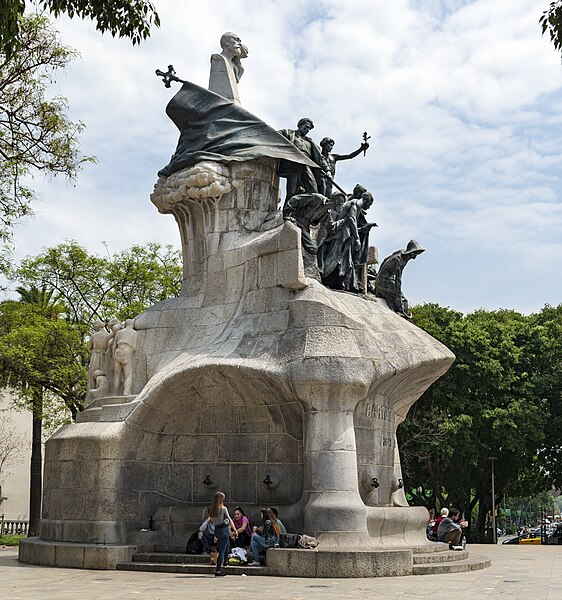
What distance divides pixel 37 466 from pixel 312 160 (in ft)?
62.6

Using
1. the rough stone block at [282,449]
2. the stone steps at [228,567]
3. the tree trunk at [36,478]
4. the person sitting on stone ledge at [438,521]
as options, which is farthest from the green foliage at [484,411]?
the stone steps at [228,567]

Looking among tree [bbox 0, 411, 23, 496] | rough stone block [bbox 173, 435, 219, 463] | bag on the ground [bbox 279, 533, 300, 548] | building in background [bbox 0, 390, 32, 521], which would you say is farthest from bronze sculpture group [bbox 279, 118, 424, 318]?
building in background [bbox 0, 390, 32, 521]

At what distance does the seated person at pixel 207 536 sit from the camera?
1434 cm

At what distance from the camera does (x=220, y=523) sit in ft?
43.7

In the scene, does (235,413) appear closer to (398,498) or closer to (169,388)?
(169,388)

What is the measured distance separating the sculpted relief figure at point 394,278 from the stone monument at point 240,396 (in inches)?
18.3

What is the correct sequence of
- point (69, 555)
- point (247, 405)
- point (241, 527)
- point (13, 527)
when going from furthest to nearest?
point (13, 527), point (247, 405), point (69, 555), point (241, 527)

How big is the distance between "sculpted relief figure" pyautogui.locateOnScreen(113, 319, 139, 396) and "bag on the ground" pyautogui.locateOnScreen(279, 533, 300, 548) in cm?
490

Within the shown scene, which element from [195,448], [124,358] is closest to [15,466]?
[124,358]

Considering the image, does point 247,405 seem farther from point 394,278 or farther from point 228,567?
point 394,278

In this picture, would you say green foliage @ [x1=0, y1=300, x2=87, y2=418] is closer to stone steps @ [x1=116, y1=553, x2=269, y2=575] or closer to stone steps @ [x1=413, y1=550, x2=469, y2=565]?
stone steps @ [x1=116, y1=553, x2=269, y2=575]

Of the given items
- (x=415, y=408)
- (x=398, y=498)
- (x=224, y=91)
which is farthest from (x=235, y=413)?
(x=415, y=408)

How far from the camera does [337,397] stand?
15.2m

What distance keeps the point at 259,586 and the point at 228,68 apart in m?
12.1
